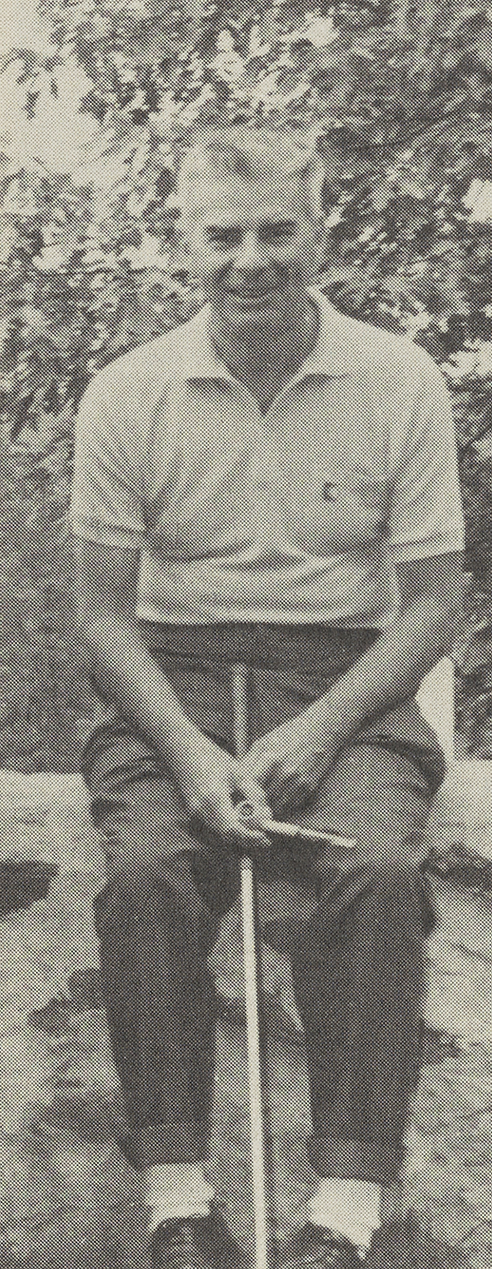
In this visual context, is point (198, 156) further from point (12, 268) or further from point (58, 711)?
point (58, 711)

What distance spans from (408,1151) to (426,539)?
90 centimetres

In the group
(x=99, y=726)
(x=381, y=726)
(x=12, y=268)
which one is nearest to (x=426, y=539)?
(x=381, y=726)

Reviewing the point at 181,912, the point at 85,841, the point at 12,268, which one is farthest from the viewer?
the point at 12,268

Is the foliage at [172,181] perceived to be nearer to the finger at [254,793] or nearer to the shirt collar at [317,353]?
the shirt collar at [317,353]

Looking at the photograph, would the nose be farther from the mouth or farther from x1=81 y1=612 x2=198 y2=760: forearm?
x1=81 y1=612 x2=198 y2=760: forearm

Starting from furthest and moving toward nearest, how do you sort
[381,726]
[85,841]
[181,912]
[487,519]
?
1. [487,519]
2. [85,841]
3. [381,726]
4. [181,912]

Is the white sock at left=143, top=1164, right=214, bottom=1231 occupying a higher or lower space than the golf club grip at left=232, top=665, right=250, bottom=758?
lower

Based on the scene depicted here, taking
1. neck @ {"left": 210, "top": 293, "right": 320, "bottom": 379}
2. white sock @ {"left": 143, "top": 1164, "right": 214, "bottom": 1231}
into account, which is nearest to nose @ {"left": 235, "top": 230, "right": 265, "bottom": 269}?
neck @ {"left": 210, "top": 293, "right": 320, "bottom": 379}

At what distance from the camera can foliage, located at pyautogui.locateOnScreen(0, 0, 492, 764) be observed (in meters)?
2.83

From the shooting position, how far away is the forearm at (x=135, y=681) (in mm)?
2361

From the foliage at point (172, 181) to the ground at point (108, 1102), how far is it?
0.49m

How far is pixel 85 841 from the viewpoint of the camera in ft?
9.09

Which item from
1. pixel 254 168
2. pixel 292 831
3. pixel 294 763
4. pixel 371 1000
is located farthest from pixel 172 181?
pixel 371 1000

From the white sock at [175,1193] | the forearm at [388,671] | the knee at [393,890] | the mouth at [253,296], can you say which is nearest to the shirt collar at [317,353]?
the mouth at [253,296]
